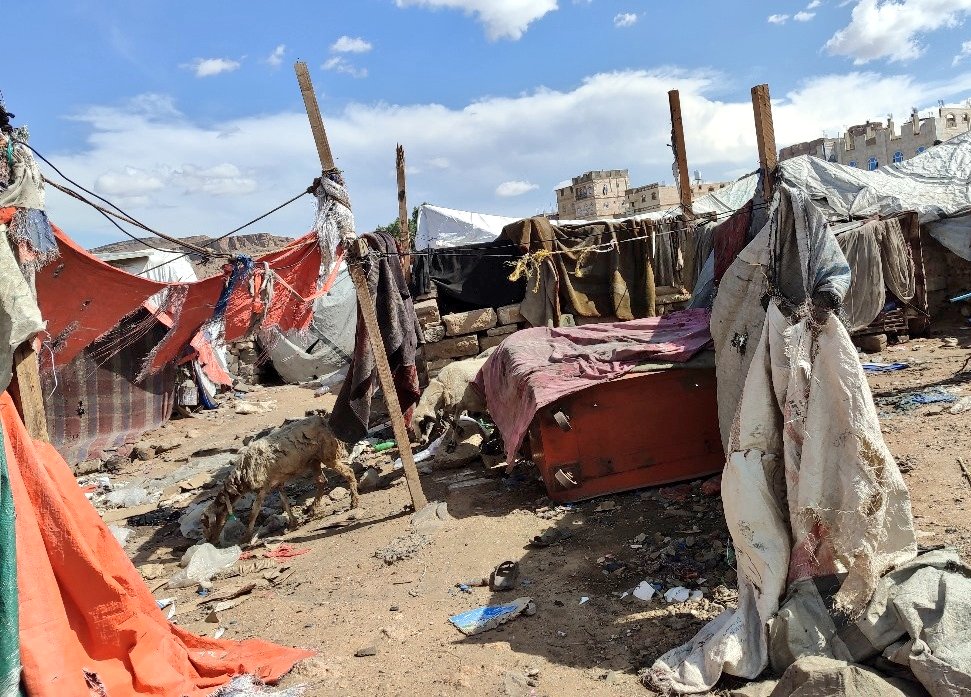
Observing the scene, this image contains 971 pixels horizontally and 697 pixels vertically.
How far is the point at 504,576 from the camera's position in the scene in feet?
16.3

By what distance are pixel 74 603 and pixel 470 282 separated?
851 centimetres

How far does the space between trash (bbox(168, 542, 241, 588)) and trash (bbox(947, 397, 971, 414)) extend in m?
7.60

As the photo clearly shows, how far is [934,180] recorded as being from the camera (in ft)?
47.4

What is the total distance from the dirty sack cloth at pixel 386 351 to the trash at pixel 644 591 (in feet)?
11.6

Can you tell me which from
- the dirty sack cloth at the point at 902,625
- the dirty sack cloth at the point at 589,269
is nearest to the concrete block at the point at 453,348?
the dirty sack cloth at the point at 589,269

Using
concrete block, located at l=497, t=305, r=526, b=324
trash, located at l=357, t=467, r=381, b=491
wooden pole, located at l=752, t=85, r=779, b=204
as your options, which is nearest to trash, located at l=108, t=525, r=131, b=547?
trash, located at l=357, t=467, r=381, b=491

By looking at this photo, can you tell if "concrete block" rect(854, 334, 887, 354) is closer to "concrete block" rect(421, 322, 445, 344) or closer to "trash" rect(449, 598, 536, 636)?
"concrete block" rect(421, 322, 445, 344)

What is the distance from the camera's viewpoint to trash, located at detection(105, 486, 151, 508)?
28.9 feet

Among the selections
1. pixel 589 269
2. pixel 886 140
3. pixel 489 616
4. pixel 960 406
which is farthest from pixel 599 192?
pixel 489 616

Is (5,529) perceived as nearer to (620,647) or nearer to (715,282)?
(620,647)

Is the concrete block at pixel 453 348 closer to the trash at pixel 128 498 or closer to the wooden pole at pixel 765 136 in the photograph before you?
the trash at pixel 128 498

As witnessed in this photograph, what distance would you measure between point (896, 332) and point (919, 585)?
418 inches

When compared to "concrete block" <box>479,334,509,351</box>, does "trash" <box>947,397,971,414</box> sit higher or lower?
lower

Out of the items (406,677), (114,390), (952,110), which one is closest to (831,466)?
(406,677)
